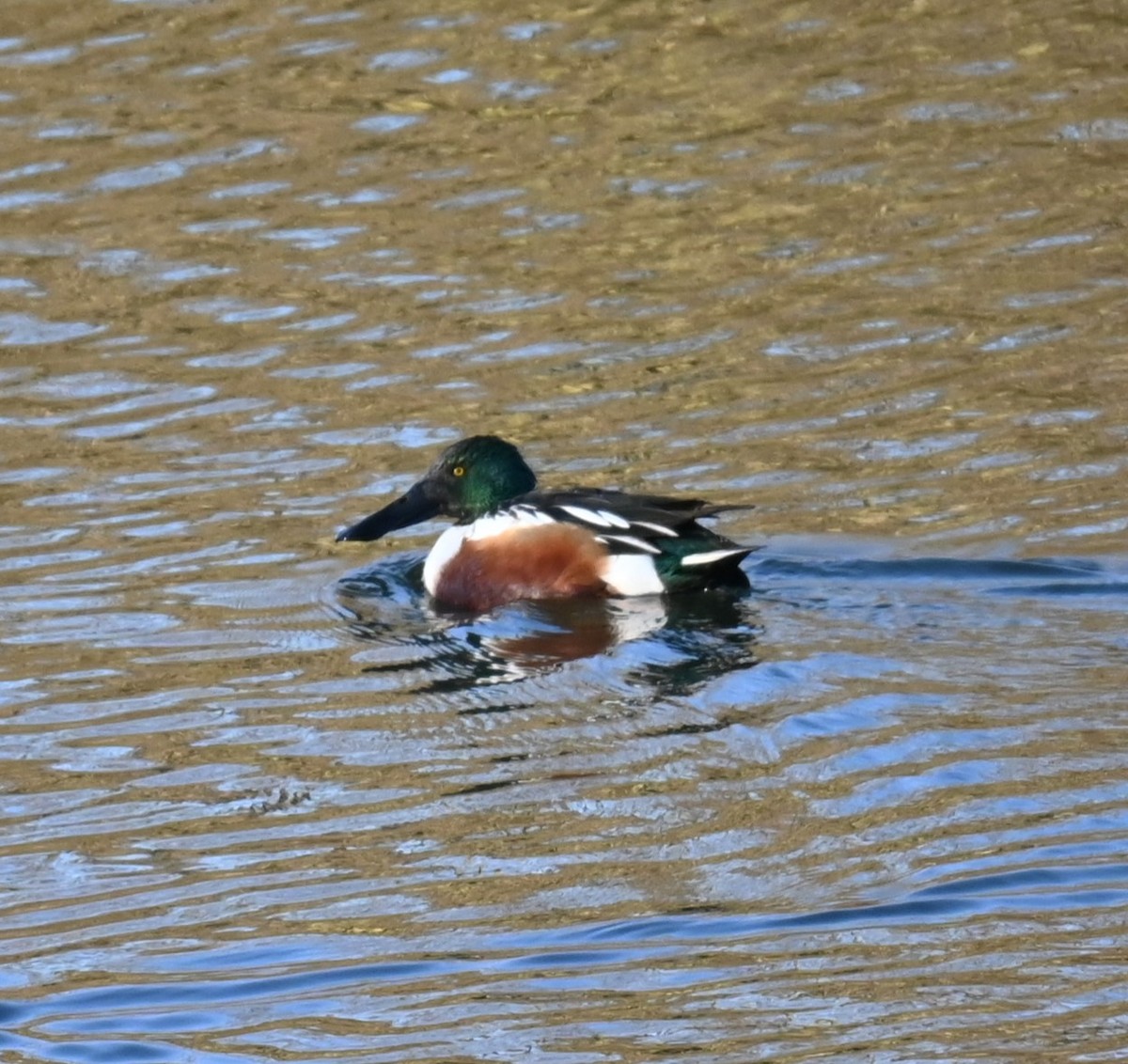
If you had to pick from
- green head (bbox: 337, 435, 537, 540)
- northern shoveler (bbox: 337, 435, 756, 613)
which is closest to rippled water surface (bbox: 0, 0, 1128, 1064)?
northern shoveler (bbox: 337, 435, 756, 613)

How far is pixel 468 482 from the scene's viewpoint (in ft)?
31.1

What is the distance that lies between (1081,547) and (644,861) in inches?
118

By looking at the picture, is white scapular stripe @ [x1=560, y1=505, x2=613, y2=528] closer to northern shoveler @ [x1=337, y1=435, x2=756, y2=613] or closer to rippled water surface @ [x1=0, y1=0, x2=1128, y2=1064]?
northern shoveler @ [x1=337, y1=435, x2=756, y2=613]

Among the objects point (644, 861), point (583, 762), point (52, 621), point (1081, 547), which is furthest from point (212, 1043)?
point (1081, 547)

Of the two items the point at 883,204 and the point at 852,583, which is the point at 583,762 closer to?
the point at 852,583

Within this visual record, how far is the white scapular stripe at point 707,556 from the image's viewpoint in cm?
849

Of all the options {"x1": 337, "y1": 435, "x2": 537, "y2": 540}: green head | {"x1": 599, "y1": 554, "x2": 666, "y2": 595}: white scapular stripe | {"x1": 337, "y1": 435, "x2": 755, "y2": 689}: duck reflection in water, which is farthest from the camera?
{"x1": 337, "y1": 435, "x2": 537, "y2": 540}: green head

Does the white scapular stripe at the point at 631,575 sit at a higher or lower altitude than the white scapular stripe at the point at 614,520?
lower

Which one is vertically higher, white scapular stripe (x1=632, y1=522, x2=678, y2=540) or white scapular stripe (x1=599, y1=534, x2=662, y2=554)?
white scapular stripe (x1=632, y1=522, x2=678, y2=540)

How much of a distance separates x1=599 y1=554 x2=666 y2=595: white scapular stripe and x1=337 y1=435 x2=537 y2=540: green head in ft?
2.05

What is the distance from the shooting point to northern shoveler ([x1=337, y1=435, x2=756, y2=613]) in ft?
28.7

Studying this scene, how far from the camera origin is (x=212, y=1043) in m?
5.17

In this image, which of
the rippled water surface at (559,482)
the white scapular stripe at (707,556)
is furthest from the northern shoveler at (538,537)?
the rippled water surface at (559,482)

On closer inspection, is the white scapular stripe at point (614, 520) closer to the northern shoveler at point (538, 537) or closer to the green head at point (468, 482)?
the northern shoveler at point (538, 537)
